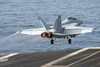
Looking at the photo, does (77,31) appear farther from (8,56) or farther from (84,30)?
(8,56)

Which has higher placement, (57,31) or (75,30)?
→ (57,31)

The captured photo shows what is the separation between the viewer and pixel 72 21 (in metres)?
70.4

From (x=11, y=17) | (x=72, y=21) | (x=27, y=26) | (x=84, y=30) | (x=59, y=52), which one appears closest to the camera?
(x=84, y=30)

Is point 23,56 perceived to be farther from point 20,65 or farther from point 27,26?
point 27,26

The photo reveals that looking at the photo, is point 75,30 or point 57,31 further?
point 75,30

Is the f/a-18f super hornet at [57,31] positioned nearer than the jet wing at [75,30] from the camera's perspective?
Yes

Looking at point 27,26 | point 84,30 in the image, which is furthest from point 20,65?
point 27,26

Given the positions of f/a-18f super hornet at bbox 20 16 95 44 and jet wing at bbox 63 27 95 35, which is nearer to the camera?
f/a-18f super hornet at bbox 20 16 95 44

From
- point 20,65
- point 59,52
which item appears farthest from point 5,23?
point 20,65

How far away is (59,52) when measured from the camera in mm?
75188

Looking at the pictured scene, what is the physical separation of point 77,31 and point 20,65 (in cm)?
1398

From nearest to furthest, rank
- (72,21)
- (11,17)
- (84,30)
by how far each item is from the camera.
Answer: (84,30), (72,21), (11,17)

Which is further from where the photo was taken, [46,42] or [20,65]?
[46,42]

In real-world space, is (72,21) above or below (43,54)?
above
